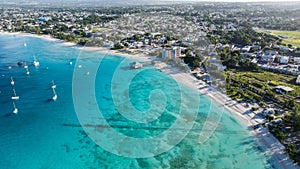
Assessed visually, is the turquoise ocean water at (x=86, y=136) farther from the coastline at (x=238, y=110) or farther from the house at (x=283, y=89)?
the house at (x=283, y=89)

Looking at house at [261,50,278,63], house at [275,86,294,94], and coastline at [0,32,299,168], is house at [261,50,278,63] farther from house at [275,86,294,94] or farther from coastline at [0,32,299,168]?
coastline at [0,32,299,168]

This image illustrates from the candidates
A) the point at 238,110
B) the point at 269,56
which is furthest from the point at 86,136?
the point at 269,56

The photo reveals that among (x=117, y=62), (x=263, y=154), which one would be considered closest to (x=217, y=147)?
(x=263, y=154)

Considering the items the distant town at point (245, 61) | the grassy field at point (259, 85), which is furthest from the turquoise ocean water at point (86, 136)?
the grassy field at point (259, 85)

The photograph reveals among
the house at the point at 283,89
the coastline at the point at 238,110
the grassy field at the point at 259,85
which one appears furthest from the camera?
the house at the point at 283,89

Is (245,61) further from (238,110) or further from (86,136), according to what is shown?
(86,136)

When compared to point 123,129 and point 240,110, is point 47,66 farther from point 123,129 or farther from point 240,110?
point 240,110

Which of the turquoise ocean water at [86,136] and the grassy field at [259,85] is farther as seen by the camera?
the grassy field at [259,85]

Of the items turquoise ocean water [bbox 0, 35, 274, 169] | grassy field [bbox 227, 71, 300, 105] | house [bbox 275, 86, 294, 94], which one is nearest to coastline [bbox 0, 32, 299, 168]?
turquoise ocean water [bbox 0, 35, 274, 169]

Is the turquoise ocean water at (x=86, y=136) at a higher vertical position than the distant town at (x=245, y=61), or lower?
lower
